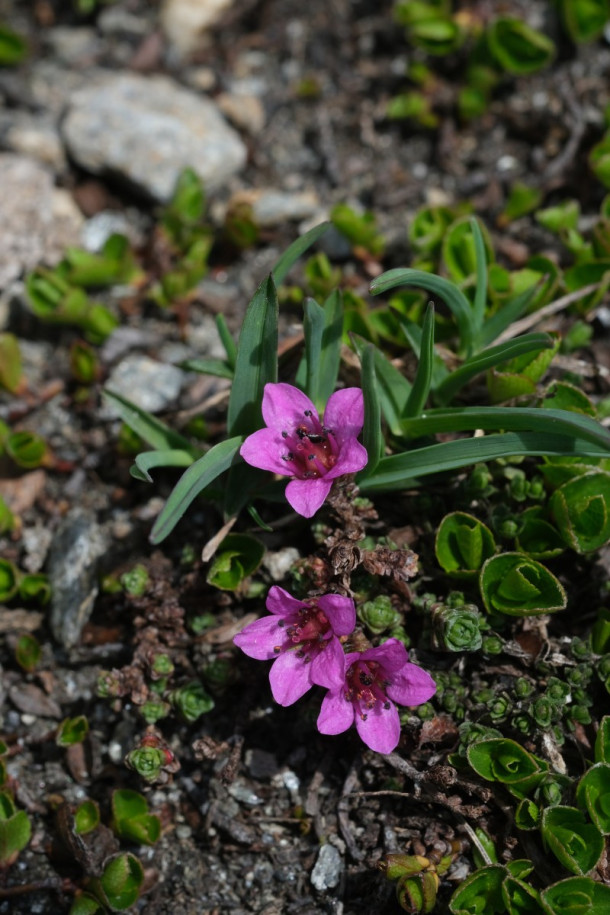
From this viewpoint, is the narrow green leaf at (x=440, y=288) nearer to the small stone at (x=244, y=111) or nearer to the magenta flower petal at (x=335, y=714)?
the magenta flower petal at (x=335, y=714)

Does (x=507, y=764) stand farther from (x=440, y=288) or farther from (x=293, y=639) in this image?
(x=440, y=288)

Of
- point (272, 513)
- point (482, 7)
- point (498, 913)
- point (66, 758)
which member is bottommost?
point (66, 758)

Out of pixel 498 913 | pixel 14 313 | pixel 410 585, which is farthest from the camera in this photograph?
pixel 14 313

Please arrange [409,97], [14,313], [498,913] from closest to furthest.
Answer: [498,913] < [14,313] < [409,97]

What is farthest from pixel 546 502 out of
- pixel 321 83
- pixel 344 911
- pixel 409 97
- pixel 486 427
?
pixel 321 83

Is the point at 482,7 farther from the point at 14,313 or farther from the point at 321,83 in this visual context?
the point at 14,313

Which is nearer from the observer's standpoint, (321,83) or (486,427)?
(486,427)
